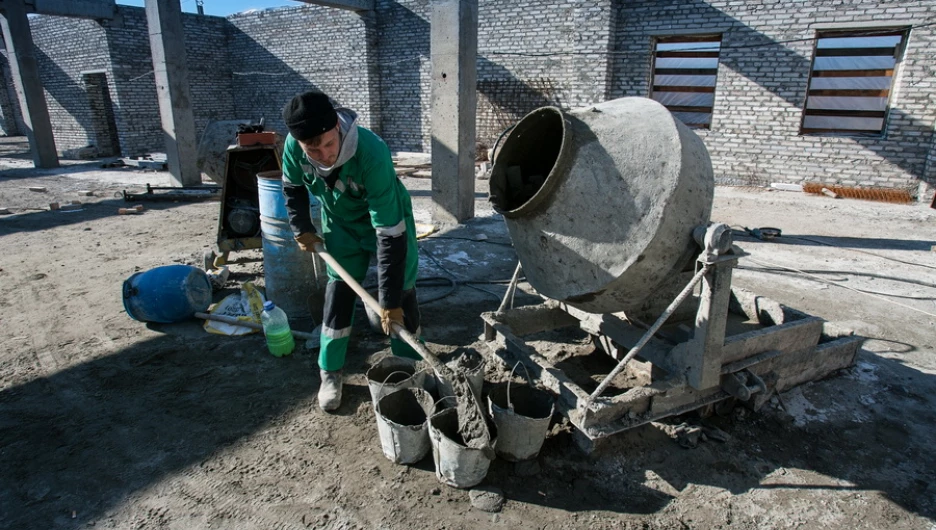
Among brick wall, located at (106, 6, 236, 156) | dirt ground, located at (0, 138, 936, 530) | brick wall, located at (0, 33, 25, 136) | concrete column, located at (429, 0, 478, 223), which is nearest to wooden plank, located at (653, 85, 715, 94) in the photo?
concrete column, located at (429, 0, 478, 223)

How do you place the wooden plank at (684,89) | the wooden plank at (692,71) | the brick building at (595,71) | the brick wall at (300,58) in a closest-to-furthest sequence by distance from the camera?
the brick building at (595,71) → the wooden plank at (684,89) → the wooden plank at (692,71) → the brick wall at (300,58)

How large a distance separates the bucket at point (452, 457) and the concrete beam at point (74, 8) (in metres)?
14.5

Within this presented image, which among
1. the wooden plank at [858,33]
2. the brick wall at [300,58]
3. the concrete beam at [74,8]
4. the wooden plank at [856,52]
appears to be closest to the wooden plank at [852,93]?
the wooden plank at [856,52]

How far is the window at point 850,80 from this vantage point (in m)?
8.88

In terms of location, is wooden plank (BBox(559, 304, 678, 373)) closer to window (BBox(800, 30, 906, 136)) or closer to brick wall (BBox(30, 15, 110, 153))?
window (BBox(800, 30, 906, 136))

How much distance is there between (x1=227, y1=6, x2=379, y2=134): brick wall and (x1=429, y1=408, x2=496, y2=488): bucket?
508 inches

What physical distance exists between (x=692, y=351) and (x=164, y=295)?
3.66m

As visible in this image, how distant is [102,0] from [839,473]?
16662mm

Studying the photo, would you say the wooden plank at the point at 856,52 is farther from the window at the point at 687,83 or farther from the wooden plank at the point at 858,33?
the window at the point at 687,83

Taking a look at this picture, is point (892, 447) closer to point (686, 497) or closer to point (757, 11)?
point (686, 497)

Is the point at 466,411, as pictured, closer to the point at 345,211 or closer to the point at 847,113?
the point at 345,211

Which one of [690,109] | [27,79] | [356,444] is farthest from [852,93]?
[27,79]

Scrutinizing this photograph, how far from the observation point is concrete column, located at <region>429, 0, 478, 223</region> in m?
6.79

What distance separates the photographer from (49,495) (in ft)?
8.02
